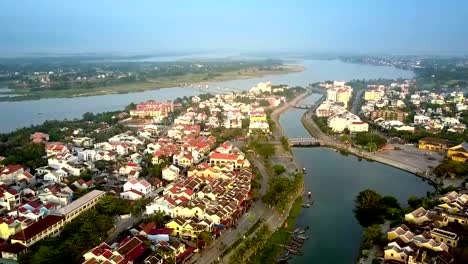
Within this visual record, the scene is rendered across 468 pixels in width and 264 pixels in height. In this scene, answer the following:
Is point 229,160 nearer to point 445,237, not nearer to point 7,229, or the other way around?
point 7,229

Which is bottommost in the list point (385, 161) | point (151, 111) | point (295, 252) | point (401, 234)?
point (385, 161)

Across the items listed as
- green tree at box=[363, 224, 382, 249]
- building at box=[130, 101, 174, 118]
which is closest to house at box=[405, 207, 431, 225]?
green tree at box=[363, 224, 382, 249]

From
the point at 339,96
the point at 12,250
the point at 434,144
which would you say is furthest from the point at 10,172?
the point at 339,96

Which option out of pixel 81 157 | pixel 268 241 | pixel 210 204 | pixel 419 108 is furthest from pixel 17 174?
pixel 419 108

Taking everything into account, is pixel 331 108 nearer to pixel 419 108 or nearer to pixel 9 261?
pixel 419 108

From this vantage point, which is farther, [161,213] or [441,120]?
[441,120]

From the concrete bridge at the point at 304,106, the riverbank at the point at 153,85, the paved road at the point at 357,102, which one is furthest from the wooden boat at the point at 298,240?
the riverbank at the point at 153,85
